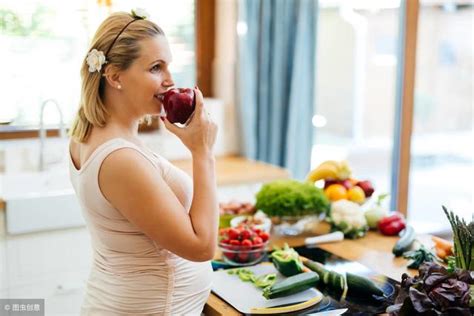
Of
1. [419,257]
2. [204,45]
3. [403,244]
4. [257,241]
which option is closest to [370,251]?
[403,244]

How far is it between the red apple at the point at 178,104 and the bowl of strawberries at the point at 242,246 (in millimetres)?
564

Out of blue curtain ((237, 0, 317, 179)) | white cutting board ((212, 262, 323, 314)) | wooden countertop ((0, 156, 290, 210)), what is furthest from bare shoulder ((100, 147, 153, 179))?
blue curtain ((237, 0, 317, 179))

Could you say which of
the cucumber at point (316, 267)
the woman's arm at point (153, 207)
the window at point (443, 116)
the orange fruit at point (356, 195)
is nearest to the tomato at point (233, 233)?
the cucumber at point (316, 267)

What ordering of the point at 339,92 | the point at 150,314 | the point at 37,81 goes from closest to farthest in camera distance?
the point at 150,314, the point at 37,81, the point at 339,92

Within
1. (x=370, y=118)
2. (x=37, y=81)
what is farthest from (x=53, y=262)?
Result: (x=370, y=118)

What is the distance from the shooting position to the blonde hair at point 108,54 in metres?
1.42

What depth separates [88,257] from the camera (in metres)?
2.68

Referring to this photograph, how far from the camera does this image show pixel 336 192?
7.68ft

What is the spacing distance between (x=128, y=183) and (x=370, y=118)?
3.44 meters

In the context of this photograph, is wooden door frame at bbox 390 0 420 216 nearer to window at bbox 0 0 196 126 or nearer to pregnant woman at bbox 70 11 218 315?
window at bbox 0 0 196 126

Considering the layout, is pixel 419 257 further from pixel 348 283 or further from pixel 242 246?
pixel 242 246

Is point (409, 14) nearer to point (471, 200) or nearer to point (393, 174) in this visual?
point (393, 174)

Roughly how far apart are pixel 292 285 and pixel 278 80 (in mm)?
1957

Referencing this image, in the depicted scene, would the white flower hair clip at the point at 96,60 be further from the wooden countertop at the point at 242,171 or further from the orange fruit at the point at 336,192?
the wooden countertop at the point at 242,171
